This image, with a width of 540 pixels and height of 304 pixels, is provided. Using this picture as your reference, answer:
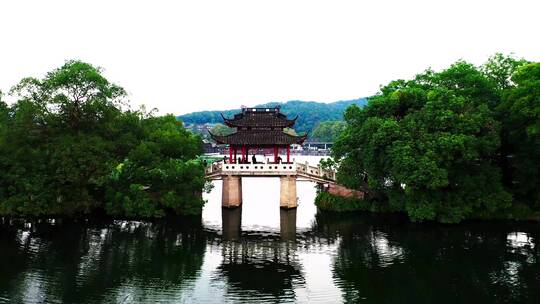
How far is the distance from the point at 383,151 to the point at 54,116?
25.4 metres

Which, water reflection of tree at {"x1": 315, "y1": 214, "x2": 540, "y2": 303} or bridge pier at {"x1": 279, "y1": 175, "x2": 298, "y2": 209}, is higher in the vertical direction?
bridge pier at {"x1": 279, "y1": 175, "x2": 298, "y2": 209}

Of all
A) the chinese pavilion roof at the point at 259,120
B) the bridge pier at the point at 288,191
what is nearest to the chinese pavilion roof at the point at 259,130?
the chinese pavilion roof at the point at 259,120

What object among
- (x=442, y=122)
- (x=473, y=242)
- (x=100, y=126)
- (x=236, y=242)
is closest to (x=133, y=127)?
(x=100, y=126)

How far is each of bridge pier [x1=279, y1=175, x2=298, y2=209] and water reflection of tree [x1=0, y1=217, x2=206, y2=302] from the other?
8.91 metres

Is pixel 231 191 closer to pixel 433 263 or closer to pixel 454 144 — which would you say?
pixel 454 144

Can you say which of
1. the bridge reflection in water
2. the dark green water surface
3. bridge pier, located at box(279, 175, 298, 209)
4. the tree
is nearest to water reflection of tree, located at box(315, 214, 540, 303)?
the dark green water surface

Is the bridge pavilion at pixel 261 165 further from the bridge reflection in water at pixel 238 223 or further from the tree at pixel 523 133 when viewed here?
the tree at pixel 523 133

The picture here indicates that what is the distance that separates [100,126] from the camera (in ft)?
114

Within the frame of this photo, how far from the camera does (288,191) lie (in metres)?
37.7

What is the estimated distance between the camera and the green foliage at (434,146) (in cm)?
2981

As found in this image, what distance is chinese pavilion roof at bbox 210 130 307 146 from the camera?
121ft

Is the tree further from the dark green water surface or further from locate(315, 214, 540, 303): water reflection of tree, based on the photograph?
locate(315, 214, 540, 303): water reflection of tree

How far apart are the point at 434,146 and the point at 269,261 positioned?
46.3 feet

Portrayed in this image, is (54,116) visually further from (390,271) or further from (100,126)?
(390,271)
